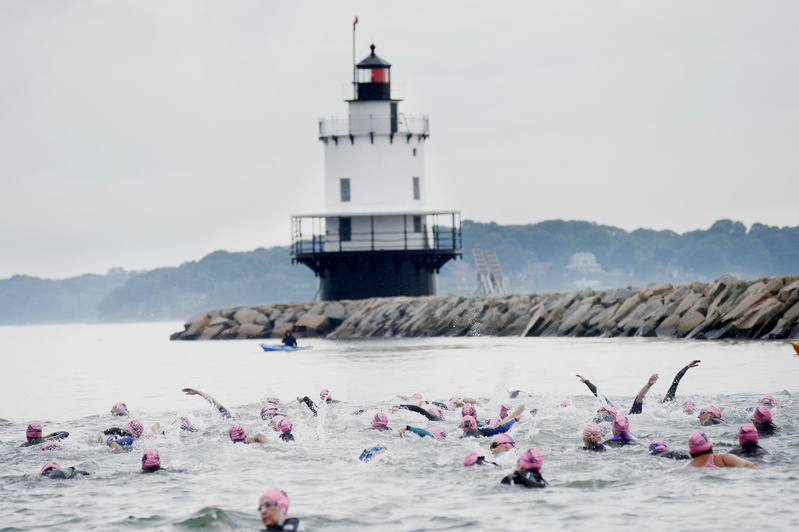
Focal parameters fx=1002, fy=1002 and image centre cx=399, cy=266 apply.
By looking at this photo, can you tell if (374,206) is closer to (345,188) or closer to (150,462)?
(345,188)

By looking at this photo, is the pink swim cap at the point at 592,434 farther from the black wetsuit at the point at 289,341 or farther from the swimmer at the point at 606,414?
the black wetsuit at the point at 289,341

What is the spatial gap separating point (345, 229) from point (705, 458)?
44.2 meters

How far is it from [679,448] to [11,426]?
45.5ft

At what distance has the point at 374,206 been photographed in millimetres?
56688

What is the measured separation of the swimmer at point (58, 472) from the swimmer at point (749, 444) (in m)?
9.56

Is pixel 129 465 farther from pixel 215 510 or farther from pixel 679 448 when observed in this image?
pixel 679 448

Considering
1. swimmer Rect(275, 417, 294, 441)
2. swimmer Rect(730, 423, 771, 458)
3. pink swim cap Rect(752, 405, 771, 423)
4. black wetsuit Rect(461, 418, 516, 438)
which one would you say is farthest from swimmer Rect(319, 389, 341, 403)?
swimmer Rect(730, 423, 771, 458)

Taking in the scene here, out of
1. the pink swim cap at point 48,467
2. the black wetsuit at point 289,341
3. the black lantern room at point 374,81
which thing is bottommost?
the pink swim cap at point 48,467

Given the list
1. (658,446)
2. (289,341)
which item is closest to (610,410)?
(658,446)

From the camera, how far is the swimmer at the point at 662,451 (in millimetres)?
14562

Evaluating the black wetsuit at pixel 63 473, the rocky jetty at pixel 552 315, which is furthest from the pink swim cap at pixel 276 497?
the rocky jetty at pixel 552 315

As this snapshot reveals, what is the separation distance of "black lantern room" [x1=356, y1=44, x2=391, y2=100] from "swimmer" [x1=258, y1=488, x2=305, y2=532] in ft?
159

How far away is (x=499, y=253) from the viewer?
182m

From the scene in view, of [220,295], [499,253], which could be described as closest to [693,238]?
[499,253]
